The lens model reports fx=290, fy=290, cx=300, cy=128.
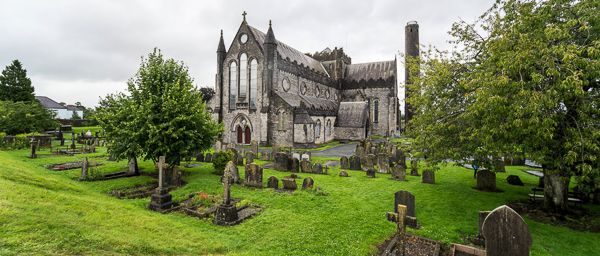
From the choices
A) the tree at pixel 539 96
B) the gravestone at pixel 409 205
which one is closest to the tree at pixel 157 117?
the gravestone at pixel 409 205

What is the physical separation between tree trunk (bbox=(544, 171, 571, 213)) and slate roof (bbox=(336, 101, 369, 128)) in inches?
1124

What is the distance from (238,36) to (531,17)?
94.5ft

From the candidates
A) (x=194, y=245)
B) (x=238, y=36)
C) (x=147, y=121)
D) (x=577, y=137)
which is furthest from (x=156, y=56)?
(x=238, y=36)

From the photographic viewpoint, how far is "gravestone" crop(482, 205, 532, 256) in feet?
14.0

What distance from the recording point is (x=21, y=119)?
2689cm

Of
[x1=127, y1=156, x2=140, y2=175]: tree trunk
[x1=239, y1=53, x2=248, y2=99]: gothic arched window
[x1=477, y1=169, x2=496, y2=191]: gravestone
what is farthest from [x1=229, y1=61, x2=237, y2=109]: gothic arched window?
[x1=477, y1=169, x2=496, y2=191]: gravestone

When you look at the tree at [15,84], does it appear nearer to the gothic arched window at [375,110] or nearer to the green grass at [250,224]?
the green grass at [250,224]

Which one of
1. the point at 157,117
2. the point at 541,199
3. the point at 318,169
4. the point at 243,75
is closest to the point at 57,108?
the point at 243,75

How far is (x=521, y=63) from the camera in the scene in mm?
6688

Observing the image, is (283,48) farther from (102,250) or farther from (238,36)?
(102,250)

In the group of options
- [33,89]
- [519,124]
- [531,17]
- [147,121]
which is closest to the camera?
[519,124]

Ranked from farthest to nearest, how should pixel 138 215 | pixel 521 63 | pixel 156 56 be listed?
pixel 156 56 → pixel 138 215 → pixel 521 63

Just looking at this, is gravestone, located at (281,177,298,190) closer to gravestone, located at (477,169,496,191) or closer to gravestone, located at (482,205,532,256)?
gravestone, located at (477,169,496,191)

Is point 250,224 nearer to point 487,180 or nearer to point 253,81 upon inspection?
point 487,180
